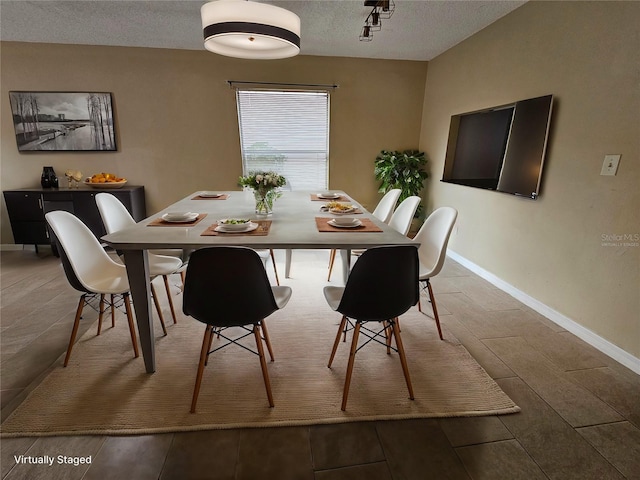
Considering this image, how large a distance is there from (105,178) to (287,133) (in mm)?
2362

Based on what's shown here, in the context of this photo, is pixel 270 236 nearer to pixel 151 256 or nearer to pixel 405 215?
pixel 151 256

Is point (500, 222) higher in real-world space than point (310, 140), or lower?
lower

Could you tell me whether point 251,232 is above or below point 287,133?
below

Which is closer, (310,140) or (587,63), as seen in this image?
(587,63)

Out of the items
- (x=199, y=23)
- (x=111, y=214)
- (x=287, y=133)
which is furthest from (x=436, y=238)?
(x=199, y=23)

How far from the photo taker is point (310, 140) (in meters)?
4.43

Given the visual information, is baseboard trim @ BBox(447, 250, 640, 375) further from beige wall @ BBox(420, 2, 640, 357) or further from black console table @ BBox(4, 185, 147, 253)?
black console table @ BBox(4, 185, 147, 253)

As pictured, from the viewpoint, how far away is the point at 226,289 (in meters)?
1.39

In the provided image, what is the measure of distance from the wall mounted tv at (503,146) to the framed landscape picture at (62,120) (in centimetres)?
A: 423

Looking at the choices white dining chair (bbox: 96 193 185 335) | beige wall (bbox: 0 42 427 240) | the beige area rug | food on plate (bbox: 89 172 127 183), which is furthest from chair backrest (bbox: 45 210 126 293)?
beige wall (bbox: 0 42 427 240)

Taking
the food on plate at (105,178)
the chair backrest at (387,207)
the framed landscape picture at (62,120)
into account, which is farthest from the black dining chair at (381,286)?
the framed landscape picture at (62,120)

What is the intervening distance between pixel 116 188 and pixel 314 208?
290 centimetres

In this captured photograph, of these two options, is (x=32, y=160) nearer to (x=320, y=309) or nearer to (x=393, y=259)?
(x=320, y=309)

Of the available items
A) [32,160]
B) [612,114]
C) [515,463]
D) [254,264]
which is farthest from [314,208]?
[32,160]
